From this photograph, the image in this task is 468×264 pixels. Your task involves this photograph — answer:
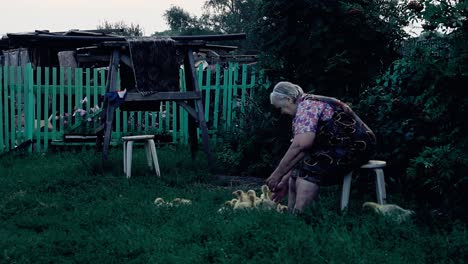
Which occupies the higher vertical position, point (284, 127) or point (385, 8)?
point (385, 8)

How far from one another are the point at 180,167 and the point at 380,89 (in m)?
3.77

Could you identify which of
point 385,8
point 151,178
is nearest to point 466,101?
point 385,8

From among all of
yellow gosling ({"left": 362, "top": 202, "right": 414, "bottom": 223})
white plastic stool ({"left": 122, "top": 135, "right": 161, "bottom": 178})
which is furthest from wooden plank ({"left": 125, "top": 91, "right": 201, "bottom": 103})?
yellow gosling ({"left": 362, "top": 202, "right": 414, "bottom": 223})

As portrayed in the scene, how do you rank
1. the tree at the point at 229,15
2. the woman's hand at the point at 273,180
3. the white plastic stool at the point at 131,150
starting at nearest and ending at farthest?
the woman's hand at the point at 273,180
the white plastic stool at the point at 131,150
the tree at the point at 229,15

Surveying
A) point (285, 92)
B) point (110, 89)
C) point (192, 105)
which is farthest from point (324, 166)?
point (192, 105)

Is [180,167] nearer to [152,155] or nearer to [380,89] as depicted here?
[152,155]

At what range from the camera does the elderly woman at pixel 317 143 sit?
615 centimetres

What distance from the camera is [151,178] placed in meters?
9.55

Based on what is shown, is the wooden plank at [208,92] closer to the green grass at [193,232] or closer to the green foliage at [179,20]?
the green grass at [193,232]

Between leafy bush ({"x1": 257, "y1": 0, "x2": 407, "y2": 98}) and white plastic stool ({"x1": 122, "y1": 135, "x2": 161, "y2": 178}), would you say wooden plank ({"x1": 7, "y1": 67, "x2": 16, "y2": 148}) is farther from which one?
leafy bush ({"x1": 257, "y1": 0, "x2": 407, "y2": 98})

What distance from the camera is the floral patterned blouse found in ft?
20.2

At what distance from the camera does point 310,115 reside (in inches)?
Result: 243

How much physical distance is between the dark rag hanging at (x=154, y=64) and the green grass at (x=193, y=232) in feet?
7.17

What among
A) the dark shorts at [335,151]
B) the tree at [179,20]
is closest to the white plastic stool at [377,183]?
the dark shorts at [335,151]
